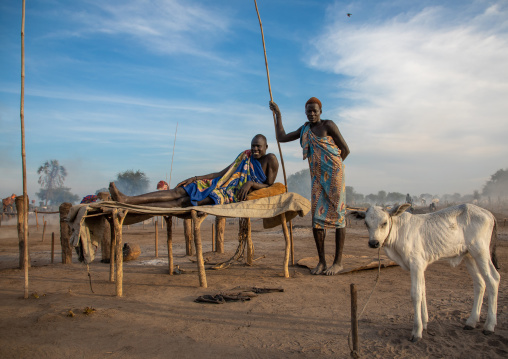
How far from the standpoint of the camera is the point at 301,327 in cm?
371

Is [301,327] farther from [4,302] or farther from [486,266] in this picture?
[4,302]

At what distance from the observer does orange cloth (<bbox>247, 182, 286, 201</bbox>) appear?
6291 millimetres

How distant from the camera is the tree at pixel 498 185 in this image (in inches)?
2327

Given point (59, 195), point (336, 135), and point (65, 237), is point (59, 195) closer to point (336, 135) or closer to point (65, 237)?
point (65, 237)

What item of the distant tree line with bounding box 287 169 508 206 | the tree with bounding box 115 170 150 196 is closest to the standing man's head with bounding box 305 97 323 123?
the distant tree line with bounding box 287 169 508 206

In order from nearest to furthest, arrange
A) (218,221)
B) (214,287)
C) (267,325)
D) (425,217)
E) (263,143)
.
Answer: (425,217)
(267,325)
(214,287)
(263,143)
(218,221)

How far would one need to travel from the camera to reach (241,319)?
4.03 m

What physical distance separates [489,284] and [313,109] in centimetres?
395

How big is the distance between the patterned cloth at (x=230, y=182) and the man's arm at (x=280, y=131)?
0.67 metres

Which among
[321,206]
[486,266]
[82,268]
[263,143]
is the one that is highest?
[263,143]

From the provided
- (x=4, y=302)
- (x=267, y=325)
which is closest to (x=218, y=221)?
(x=4, y=302)

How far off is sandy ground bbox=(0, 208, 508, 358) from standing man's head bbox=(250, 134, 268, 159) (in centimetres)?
231

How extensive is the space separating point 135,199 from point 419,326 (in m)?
4.43

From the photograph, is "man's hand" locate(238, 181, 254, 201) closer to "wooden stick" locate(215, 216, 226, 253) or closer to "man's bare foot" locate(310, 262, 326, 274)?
"man's bare foot" locate(310, 262, 326, 274)
